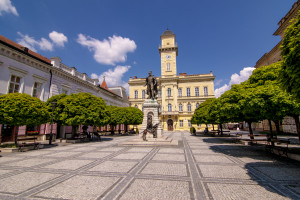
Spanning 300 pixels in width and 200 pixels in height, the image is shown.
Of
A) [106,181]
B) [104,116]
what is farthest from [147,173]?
A: [104,116]

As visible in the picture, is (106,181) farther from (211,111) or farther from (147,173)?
(211,111)

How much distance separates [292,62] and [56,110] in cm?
1730

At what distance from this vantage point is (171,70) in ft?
142

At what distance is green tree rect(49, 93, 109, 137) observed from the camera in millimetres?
13828

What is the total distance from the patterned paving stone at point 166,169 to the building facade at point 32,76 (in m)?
16.4

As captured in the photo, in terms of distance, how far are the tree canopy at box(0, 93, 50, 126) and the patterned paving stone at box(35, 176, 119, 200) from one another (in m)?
8.67

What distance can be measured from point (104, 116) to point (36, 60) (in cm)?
1064

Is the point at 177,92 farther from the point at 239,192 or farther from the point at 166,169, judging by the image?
the point at 239,192

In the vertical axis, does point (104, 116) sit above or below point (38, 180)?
above

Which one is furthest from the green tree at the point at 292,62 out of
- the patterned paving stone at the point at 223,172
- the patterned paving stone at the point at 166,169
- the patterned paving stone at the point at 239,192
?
the patterned paving stone at the point at 166,169

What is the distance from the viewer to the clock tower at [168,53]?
4344 cm

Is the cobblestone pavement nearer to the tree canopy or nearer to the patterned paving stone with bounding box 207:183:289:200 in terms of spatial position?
the patterned paving stone with bounding box 207:183:289:200

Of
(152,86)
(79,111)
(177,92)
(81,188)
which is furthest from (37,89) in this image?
(177,92)

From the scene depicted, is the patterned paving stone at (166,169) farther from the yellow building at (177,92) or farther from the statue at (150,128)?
the yellow building at (177,92)
